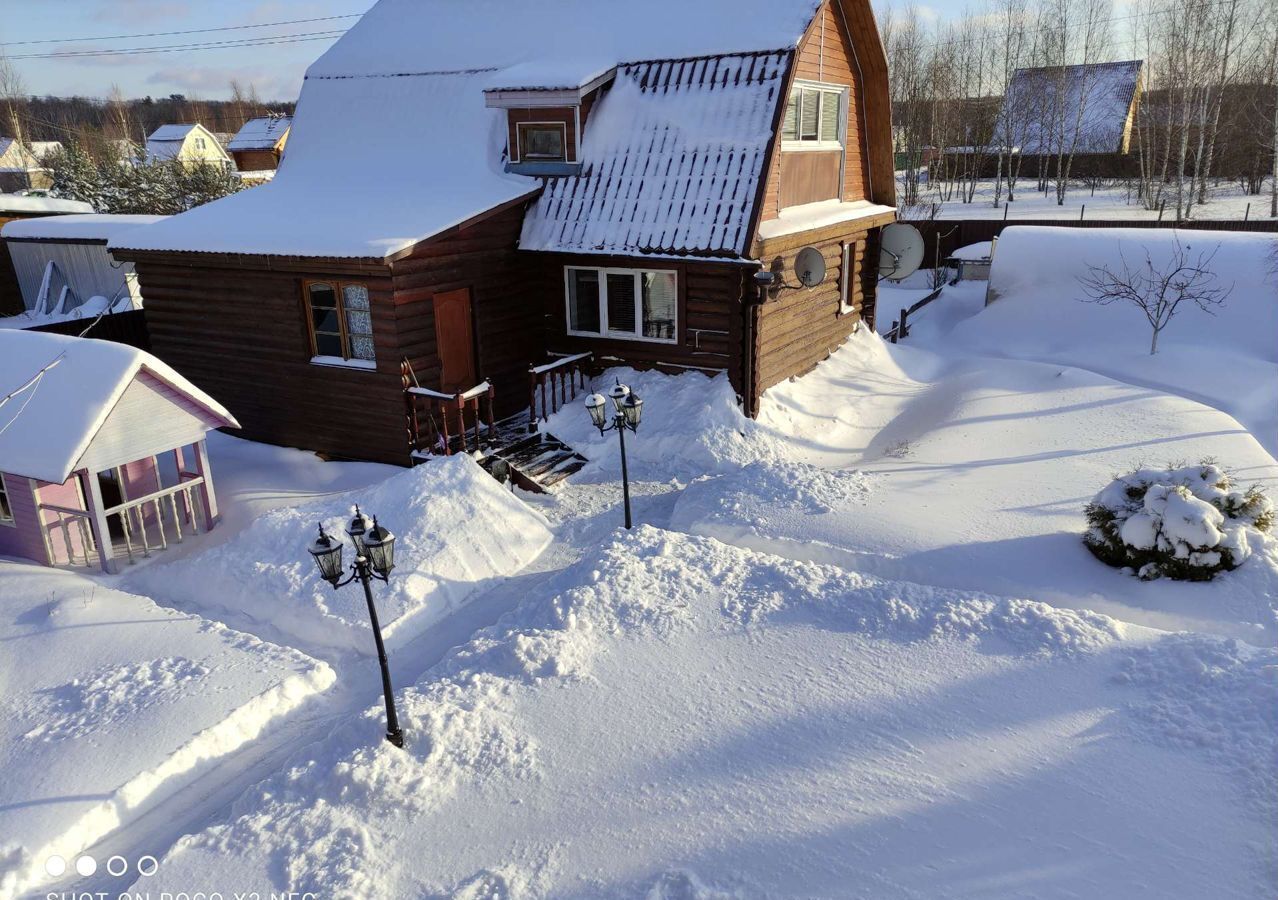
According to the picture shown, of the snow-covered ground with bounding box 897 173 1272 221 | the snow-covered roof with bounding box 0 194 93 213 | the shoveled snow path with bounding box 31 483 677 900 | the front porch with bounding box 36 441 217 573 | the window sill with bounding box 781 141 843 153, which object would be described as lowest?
the shoveled snow path with bounding box 31 483 677 900

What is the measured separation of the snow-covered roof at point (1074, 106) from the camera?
42812 millimetres

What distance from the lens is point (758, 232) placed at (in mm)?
11859

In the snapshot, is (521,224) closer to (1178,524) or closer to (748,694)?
(748,694)

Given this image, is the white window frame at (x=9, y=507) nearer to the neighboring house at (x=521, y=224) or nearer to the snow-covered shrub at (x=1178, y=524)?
the neighboring house at (x=521, y=224)

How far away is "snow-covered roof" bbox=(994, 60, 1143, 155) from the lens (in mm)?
42812

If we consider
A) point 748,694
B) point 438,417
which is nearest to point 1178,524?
point 748,694

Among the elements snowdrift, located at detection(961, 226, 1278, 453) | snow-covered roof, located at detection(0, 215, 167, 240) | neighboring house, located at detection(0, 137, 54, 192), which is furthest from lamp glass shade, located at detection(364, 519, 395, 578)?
neighboring house, located at detection(0, 137, 54, 192)

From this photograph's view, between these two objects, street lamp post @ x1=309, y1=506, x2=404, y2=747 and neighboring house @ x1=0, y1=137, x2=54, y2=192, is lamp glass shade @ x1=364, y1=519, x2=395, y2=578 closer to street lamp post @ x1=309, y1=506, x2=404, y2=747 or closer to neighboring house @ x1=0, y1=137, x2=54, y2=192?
street lamp post @ x1=309, y1=506, x2=404, y2=747

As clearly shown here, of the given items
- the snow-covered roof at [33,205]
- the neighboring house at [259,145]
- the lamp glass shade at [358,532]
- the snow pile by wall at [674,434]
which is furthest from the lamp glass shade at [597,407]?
the neighboring house at [259,145]

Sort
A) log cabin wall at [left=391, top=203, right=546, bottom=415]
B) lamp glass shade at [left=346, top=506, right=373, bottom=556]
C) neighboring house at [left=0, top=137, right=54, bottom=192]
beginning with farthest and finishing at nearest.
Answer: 1. neighboring house at [left=0, top=137, right=54, bottom=192]
2. log cabin wall at [left=391, top=203, right=546, bottom=415]
3. lamp glass shade at [left=346, top=506, right=373, bottom=556]

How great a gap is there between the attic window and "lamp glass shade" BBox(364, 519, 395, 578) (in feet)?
30.9

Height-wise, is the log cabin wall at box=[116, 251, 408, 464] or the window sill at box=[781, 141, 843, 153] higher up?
the window sill at box=[781, 141, 843, 153]

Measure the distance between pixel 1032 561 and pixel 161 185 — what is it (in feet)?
106

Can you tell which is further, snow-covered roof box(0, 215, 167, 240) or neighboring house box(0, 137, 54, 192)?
neighboring house box(0, 137, 54, 192)
